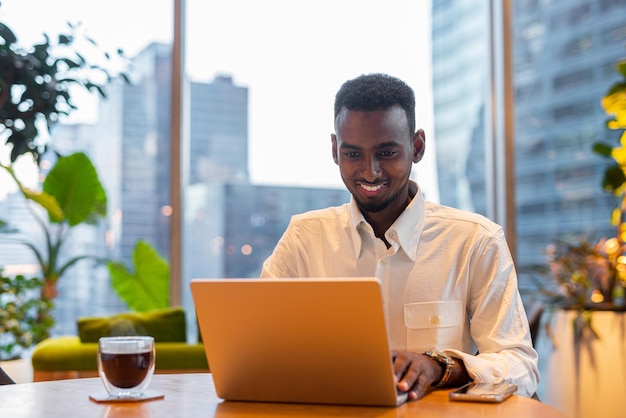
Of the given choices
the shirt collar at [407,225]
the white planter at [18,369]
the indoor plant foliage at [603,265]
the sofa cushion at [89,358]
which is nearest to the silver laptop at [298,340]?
the shirt collar at [407,225]

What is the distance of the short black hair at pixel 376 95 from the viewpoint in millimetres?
1921

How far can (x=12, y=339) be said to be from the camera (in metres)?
4.60

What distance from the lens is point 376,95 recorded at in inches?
76.2

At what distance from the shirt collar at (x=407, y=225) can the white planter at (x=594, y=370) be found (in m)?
2.12

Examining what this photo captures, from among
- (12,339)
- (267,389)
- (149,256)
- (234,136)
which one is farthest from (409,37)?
(267,389)

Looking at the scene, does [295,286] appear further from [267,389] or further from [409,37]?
[409,37]

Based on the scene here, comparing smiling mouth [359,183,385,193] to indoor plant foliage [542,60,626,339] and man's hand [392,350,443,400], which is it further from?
indoor plant foliage [542,60,626,339]

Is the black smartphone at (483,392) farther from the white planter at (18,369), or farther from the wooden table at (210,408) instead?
the white planter at (18,369)

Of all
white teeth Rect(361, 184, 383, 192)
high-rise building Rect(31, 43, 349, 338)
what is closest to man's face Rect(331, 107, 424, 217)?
white teeth Rect(361, 184, 383, 192)

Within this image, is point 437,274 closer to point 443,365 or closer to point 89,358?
point 443,365

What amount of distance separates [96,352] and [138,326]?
22 cm

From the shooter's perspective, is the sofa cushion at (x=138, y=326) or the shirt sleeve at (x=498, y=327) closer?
the shirt sleeve at (x=498, y=327)

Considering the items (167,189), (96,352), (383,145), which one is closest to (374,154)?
(383,145)

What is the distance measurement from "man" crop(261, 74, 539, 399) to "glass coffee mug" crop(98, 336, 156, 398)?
24.6 inches
